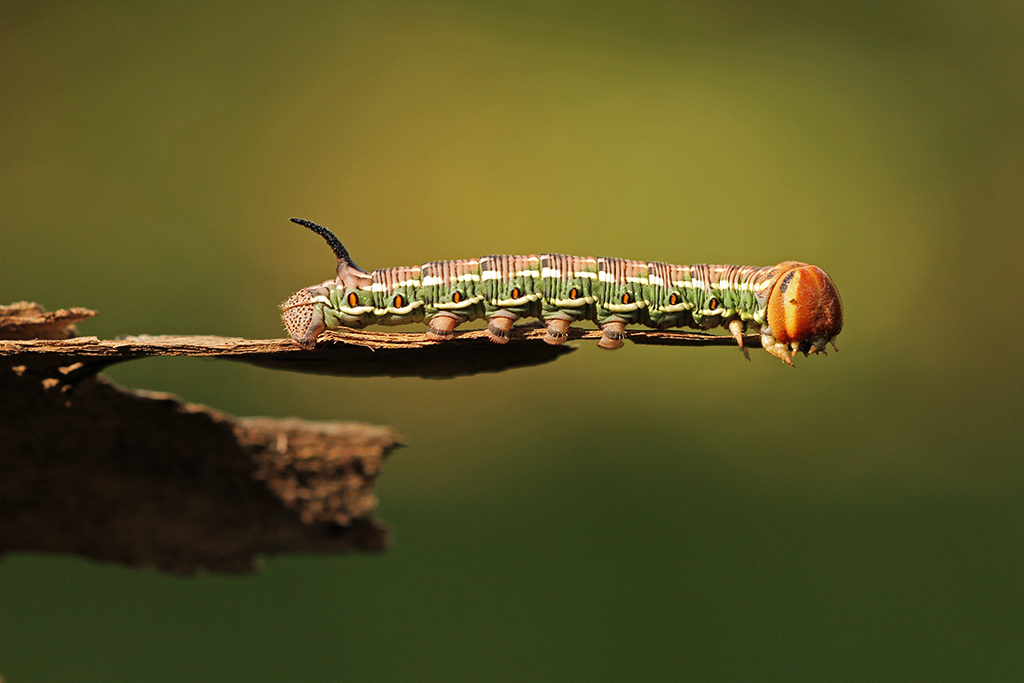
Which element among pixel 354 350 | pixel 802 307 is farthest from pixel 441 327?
pixel 802 307

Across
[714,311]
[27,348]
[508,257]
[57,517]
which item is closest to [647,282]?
[714,311]

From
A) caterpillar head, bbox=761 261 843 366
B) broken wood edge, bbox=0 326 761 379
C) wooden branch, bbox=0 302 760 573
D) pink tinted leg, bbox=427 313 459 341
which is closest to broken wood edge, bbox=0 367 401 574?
wooden branch, bbox=0 302 760 573

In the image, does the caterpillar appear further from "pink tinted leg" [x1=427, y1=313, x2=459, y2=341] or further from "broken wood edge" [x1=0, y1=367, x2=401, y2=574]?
"broken wood edge" [x1=0, y1=367, x2=401, y2=574]

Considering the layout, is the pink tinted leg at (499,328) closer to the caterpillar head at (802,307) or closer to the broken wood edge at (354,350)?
the broken wood edge at (354,350)

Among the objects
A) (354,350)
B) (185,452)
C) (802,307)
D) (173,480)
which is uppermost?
(802,307)

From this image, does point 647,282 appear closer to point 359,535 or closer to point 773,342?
point 773,342

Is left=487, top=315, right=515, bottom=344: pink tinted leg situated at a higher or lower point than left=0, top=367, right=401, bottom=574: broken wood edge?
higher

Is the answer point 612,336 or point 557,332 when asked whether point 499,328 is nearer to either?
point 557,332
